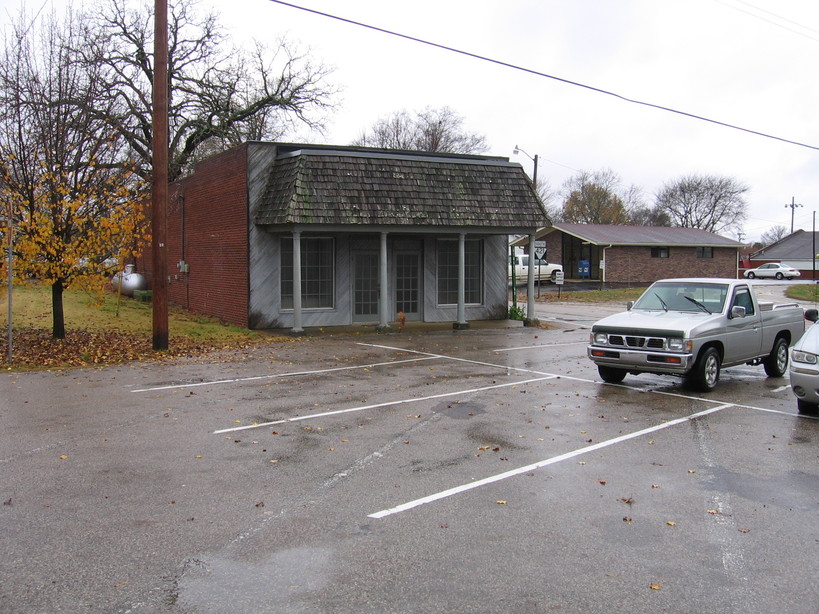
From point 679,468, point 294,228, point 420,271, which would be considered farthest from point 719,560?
point 420,271

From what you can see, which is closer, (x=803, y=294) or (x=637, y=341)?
(x=637, y=341)

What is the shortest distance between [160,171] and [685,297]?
10470mm

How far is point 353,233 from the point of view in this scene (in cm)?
2116

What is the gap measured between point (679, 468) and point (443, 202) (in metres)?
14.2

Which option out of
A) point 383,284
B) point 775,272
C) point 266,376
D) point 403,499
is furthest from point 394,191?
point 775,272

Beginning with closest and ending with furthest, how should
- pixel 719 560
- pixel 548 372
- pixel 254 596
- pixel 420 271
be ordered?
pixel 254 596, pixel 719 560, pixel 548 372, pixel 420 271

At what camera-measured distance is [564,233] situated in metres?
54.1

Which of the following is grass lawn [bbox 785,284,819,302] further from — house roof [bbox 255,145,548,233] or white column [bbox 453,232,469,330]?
white column [bbox 453,232,469,330]

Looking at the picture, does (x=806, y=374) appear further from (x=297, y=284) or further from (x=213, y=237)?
(x=213, y=237)

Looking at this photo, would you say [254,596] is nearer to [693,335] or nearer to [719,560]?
[719,560]

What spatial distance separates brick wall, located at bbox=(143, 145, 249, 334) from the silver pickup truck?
11.3 meters

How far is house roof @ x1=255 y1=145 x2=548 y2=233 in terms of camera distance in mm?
18953

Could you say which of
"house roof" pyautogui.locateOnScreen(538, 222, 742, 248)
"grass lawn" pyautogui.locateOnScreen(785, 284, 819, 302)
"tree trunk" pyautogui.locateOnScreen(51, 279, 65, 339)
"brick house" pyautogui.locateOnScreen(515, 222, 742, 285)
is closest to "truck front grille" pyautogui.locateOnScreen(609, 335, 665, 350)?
"tree trunk" pyautogui.locateOnScreen(51, 279, 65, 339)

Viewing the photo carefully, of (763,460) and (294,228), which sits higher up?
(294,228)
